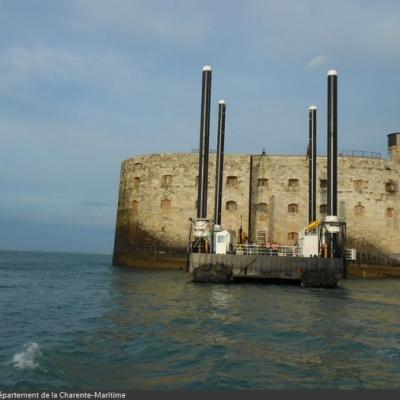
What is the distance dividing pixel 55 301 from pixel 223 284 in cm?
→ 963

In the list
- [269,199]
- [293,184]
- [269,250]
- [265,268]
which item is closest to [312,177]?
[293,184]

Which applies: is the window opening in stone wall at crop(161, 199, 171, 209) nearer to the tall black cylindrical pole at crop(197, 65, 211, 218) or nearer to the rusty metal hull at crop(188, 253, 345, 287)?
the tall black cylindrical pole at crop(197, 65, 211, 218)

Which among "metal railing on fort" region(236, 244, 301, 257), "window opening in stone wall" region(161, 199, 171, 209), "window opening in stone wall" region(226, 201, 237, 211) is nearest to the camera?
"metal railing on fort" region(236, 244, 301, 257)

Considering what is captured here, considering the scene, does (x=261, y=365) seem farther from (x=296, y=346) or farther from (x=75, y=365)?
(x=75, y=365)

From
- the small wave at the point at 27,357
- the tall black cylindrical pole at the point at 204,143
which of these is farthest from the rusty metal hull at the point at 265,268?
the small wave at the point at 27,357

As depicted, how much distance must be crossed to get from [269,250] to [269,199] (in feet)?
23.2

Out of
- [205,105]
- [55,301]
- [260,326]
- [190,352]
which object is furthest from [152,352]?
[205,105]

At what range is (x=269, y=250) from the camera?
93.6ft

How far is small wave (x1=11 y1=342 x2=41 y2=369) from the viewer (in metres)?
7.45

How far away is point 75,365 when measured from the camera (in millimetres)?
7602

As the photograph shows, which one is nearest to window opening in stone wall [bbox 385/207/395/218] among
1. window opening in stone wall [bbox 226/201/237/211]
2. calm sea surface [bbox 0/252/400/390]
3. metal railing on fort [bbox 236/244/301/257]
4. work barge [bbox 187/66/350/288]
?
work barge [bbox 187/66/350/288]

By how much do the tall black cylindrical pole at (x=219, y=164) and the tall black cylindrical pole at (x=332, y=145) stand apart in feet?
22.0

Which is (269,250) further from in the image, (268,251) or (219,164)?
(219,164)

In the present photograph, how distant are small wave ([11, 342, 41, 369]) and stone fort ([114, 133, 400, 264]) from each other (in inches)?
1029
